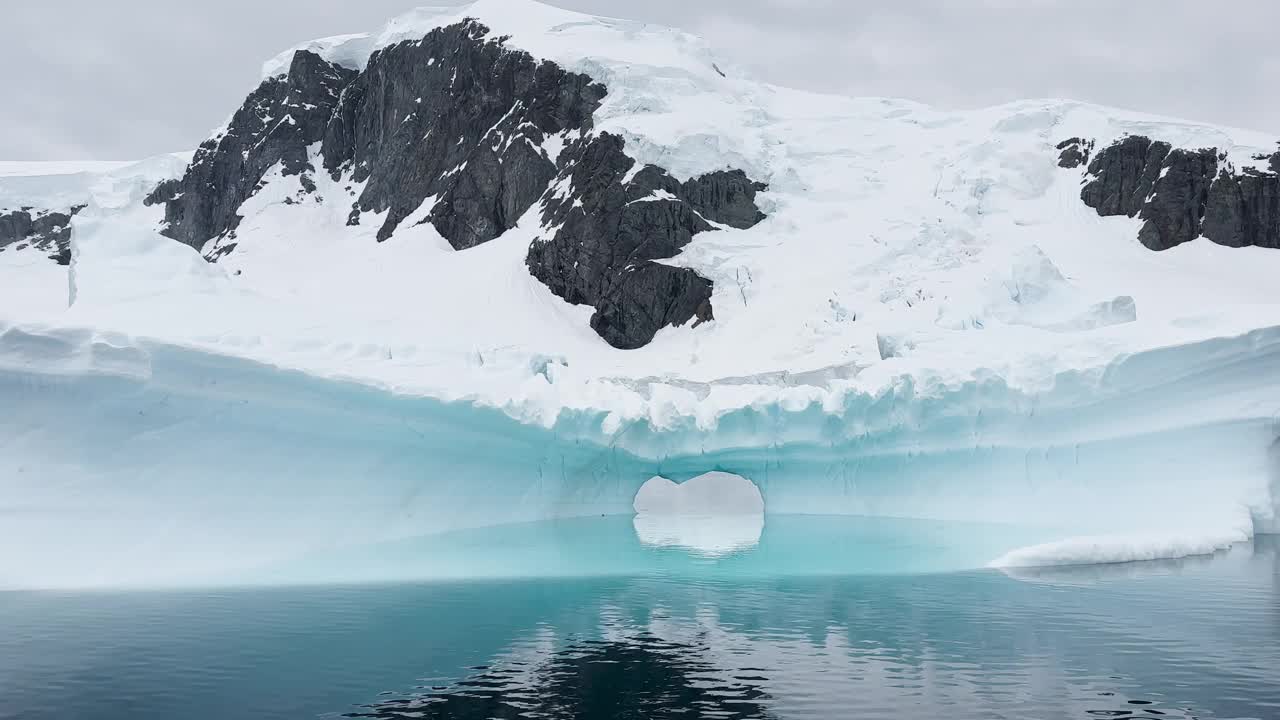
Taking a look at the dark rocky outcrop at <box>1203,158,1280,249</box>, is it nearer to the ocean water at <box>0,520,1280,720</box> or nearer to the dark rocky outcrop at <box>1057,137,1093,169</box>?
the dark rocky outcrop at <box>1057,137,1093,169</box>

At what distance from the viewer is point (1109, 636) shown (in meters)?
9.38

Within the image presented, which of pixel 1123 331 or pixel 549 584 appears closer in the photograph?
pixel 549 584

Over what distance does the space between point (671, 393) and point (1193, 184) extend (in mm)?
26794

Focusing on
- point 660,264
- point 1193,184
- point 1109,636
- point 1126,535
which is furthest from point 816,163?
point 1109,636

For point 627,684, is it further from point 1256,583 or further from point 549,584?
point 1256,583

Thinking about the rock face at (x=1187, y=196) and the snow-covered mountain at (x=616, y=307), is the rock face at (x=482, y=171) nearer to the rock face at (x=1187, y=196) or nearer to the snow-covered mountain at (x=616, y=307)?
the snow-covered mountain at (x=616, y=307)

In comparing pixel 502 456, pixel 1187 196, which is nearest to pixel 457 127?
pixel 1187 196

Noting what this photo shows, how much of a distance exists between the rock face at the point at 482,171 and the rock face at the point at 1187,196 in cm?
1428

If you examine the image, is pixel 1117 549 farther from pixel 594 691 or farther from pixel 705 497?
pixel 705 497

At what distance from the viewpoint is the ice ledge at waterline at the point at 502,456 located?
11.8 m

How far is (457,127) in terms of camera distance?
47.6 meters

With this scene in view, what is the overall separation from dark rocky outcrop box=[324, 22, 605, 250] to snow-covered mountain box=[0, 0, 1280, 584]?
0.19 meters

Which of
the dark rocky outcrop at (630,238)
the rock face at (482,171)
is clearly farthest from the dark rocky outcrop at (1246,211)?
the rock face at (482,171)

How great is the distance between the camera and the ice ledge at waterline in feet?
38.6
